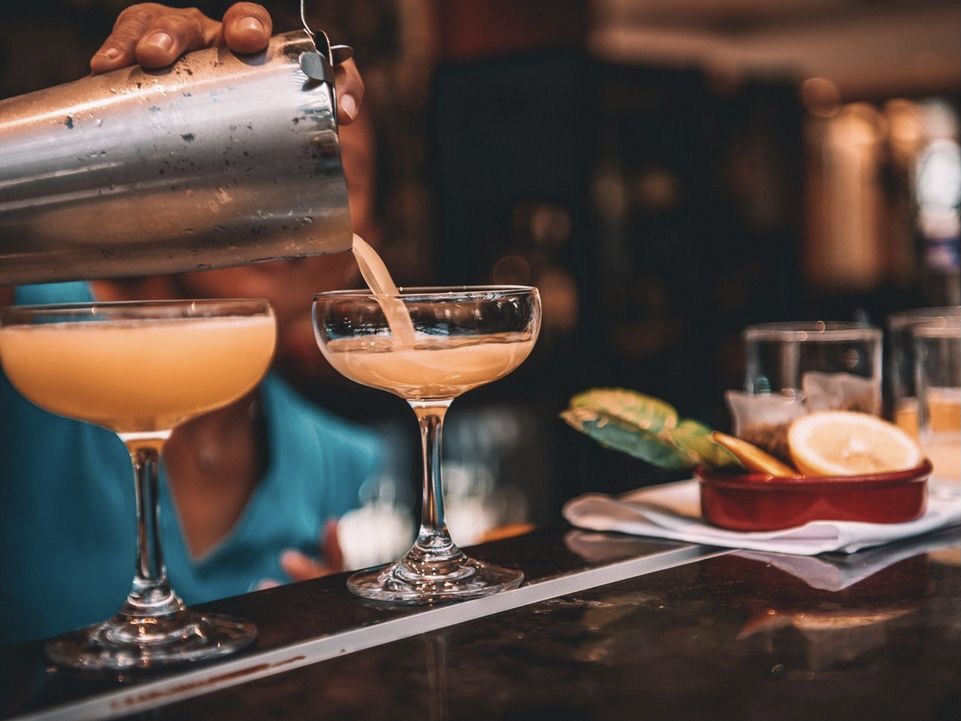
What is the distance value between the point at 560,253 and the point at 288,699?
3804 millimetres

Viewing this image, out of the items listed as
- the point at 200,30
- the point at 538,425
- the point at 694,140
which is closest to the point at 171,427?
the point at 200,30

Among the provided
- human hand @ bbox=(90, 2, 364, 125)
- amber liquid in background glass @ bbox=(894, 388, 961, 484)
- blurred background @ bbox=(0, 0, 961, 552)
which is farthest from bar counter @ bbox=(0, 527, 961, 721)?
blurred background @ bbox=(0, 0, 961, 552)

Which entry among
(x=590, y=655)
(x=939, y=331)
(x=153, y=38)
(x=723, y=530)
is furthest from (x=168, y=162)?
(x=939, y=331)

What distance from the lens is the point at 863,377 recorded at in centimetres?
132

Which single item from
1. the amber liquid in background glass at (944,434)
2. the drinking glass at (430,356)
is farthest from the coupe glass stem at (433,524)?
the amber liquid in background glass at (944,434)

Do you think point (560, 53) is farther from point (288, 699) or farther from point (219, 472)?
point (288, 699)

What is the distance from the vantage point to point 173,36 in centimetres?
100

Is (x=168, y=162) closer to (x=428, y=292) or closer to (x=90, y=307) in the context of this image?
A: (x=90, y=307)

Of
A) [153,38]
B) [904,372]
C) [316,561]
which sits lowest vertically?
[316,561]

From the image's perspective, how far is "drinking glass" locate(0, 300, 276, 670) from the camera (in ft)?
2.92

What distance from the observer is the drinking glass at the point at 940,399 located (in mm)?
1439

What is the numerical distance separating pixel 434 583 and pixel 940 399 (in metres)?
0.76

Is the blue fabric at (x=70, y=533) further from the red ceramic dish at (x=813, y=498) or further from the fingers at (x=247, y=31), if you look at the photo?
the red ceramic dish at (x=813, y=498)

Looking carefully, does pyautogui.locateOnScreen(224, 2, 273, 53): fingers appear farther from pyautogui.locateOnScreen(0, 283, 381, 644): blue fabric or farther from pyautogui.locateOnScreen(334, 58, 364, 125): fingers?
pyautogui.locateOnScreen(0, 283, 381, 644): blue fabric
